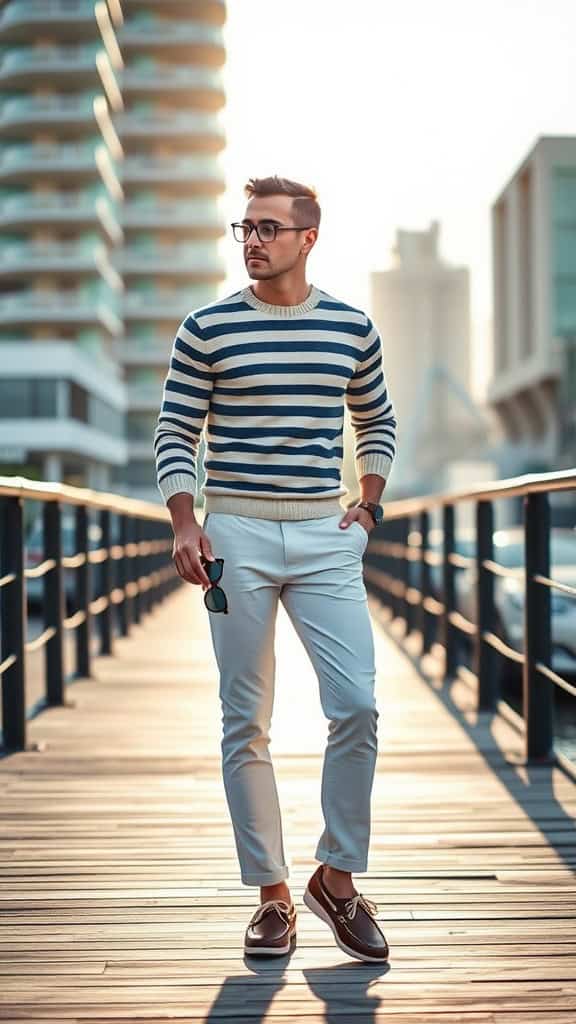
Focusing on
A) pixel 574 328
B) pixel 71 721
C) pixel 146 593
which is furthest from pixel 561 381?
pixel 71 721

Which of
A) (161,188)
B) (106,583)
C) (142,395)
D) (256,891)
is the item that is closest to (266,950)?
(256,891)

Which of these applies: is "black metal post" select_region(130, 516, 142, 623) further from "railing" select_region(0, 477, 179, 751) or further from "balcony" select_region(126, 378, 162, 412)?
"balcony" select_region(126, 378, 162, 412)

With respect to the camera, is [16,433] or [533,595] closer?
[533,595]

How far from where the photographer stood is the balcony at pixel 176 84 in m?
70.7

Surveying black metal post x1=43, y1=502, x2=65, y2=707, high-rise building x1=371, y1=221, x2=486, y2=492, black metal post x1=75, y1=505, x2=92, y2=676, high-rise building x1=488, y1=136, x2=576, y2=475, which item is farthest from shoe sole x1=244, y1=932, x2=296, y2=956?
high-rise building x1=371, y1=221, x2=486, y2=492

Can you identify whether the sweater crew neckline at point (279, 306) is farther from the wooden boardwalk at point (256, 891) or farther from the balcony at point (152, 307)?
the balcony at point (152, 307)

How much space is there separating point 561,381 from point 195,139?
26323mm

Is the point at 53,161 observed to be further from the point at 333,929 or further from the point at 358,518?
the point at 333,929

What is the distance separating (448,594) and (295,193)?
5220mm

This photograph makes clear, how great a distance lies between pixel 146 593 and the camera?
13.6 meters

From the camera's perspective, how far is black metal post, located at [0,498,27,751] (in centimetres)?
566

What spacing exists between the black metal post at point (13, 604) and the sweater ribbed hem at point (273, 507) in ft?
8.63

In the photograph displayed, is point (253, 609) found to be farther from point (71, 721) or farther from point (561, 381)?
point (561, 381)

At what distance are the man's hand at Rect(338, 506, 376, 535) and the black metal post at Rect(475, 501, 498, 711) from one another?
3.51m
